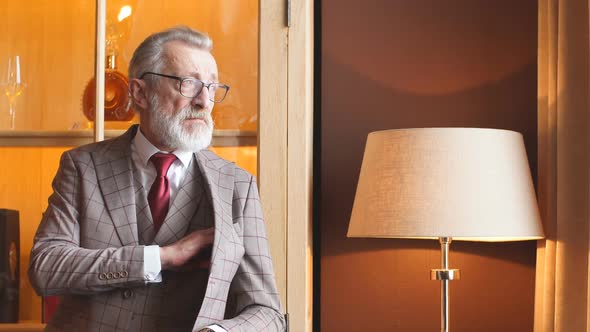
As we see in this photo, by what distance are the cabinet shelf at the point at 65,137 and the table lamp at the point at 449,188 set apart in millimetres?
343

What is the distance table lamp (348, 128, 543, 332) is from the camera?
222cm

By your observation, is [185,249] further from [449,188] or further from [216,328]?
[449,188]

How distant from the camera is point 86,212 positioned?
1995 millimetres

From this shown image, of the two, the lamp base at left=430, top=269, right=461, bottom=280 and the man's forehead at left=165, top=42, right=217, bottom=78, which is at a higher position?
the man's forehead at left=165, top=42, right=217, bottom=78

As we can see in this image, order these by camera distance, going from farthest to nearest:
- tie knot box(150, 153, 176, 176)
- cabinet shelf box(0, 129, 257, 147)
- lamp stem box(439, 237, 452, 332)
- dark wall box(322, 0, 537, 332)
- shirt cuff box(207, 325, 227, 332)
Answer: dark wall box(322, 0, 537, 332)
lamp stem box(439, 237, 452, 332)
cabinet shelf box(0, 129, 257, 147)
tie knot box(150, 153, 176, 176)
shirt cuff box(207, 325, 227, 332)

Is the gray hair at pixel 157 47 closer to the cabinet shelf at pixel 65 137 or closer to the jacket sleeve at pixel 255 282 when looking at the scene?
the cabinet shelf at pixel 65 137

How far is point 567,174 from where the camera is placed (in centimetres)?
237

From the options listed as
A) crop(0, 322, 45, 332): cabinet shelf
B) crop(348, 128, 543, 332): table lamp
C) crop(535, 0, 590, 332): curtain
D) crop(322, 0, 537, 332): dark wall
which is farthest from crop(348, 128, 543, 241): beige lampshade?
crop(0, 322, 45, 332): cabinet shelf

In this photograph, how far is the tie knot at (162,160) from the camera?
210cm

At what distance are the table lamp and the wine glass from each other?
926 mm

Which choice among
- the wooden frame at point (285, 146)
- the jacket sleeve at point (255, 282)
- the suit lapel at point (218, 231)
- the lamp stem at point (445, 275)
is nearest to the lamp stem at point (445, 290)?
the lamp stem at point (445, 275)

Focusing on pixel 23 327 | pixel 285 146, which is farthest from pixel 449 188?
pixel 23 327

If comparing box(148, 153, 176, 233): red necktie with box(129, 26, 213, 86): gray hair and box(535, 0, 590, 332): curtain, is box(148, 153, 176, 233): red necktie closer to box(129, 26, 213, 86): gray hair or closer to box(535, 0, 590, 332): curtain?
box(129, 26, 213, 86): gray hair

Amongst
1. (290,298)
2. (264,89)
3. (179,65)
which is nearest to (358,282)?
(290,298)
